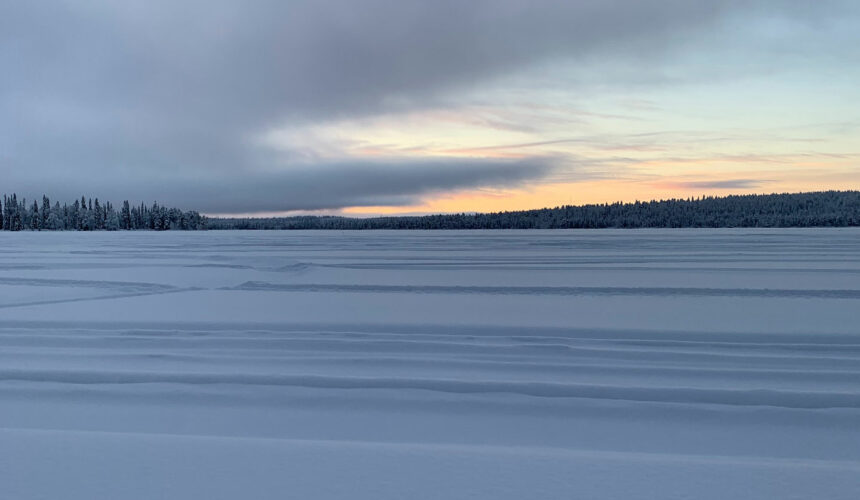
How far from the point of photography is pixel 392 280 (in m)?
12.0

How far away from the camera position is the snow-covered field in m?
2.88

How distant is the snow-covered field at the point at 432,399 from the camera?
9.45ft

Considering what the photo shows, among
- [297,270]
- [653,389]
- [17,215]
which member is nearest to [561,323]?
[653,389]

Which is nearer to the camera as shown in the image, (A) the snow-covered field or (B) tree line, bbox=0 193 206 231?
(A) the snow-covered field

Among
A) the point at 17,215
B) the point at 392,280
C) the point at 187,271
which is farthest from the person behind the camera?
the point at 17,215

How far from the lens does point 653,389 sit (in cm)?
421

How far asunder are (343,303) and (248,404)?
4.66 meters

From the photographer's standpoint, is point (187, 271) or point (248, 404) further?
point (187, 271)

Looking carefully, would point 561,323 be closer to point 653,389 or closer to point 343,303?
point 653,389

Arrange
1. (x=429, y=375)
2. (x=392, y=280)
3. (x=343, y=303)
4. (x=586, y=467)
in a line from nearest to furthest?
(x=586, y=467), (x=429, y=375), (x=343, y=303), (x=392, y=280)

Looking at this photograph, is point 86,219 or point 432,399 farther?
point 86,219

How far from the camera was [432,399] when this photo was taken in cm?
407

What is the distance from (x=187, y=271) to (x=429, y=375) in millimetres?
11258

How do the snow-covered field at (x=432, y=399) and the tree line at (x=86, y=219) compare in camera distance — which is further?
the tree line at (x=86, y=219)
